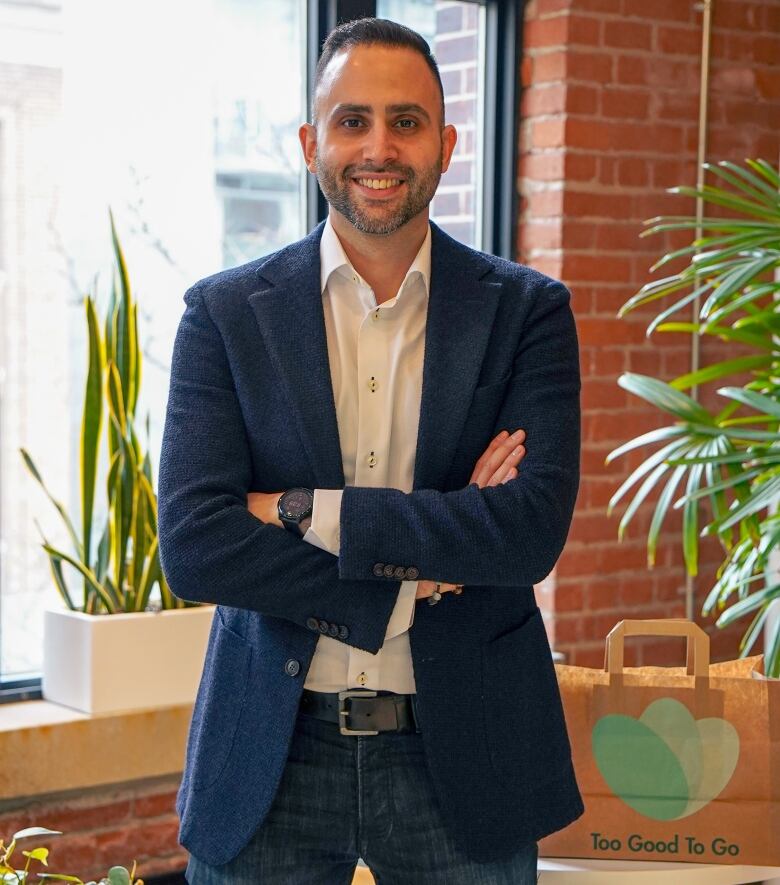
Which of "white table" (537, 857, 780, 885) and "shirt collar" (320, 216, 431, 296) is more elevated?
"shirt collar" (320, 216, 431, 296)

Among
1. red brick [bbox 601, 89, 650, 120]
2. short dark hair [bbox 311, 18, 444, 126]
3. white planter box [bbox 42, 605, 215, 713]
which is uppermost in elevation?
red brick [bbox 601, 89, 650, 120]

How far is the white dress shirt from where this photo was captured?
1.81m

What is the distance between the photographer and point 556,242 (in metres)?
3.87

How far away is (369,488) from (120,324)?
159 cm

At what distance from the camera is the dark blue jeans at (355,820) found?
69.8 inches

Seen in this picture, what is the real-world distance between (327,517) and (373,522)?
6 cm

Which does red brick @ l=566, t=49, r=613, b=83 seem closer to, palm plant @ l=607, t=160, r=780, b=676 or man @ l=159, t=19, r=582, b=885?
palm plant @ l=607, t=160, r=780, b=676

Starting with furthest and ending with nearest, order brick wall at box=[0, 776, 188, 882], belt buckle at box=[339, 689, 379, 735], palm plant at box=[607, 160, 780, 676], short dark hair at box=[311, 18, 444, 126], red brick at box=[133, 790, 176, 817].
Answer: red brick at box=[133, 790, 176, 817] < brick wall at box=[0, 776, 188, 882] < palm plant at box=[607, 160, 780, 676] < short dark hair at box=[311, 18, 444, 126] < belt buckle at box=[339, 689, 379, 735]

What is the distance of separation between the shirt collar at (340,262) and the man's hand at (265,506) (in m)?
0.30

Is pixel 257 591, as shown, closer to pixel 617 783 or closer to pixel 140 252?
pixel 617 783

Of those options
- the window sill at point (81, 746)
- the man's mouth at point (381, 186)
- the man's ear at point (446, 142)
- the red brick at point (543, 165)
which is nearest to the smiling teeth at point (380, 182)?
the man's mouth at point (381, 186)

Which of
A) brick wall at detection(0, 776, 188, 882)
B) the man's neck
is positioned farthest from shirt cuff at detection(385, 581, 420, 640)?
brick wall at detection(0, 776, 188, 882)

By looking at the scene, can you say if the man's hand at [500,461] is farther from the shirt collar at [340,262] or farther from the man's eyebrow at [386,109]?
the man's eyebrow at [386,109]

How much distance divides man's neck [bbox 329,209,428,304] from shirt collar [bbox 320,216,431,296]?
1 cm
